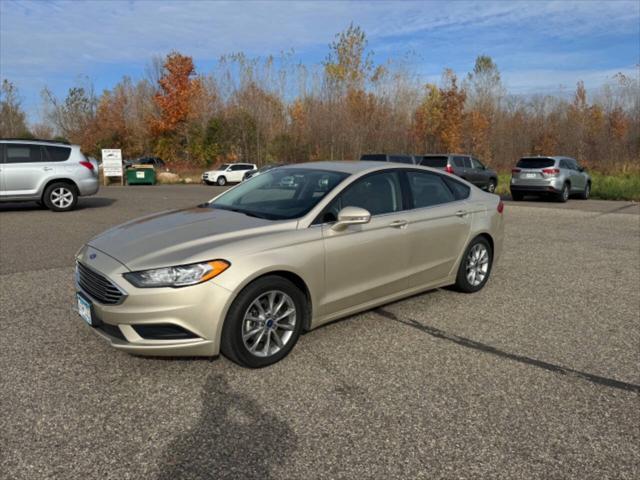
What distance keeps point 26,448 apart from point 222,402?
1.11m

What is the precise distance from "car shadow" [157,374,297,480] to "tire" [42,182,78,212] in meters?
11.5

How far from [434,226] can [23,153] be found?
37.4 feet

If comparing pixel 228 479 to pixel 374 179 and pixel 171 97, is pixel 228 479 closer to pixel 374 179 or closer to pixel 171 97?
pixel 374 179

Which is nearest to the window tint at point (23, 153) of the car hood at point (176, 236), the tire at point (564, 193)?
the car hood at point (176, 236)

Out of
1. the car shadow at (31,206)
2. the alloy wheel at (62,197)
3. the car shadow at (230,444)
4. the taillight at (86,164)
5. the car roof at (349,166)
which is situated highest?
the taillight at (86,164)

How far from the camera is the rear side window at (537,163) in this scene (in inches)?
707

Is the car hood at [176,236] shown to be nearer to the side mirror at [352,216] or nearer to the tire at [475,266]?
the side mirror at [352,216]

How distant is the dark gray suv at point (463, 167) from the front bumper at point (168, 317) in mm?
17726

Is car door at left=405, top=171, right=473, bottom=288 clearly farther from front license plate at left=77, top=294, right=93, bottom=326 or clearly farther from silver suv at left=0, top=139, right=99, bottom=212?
silver suv at left=0, top=139, right=99, bottom=212

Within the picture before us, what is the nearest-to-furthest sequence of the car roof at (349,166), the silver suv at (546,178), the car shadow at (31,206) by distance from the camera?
the car roof at (349,166), the car shadow at (31,206), the silver suv at (546,178)

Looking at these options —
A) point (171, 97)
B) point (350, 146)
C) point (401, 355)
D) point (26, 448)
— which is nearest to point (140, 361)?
point (26, 448)

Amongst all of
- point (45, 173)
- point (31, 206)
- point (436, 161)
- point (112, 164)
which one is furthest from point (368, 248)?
point (112, 164)

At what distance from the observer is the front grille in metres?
3.39

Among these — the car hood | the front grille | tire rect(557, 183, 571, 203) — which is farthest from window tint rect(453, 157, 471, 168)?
the front grille
